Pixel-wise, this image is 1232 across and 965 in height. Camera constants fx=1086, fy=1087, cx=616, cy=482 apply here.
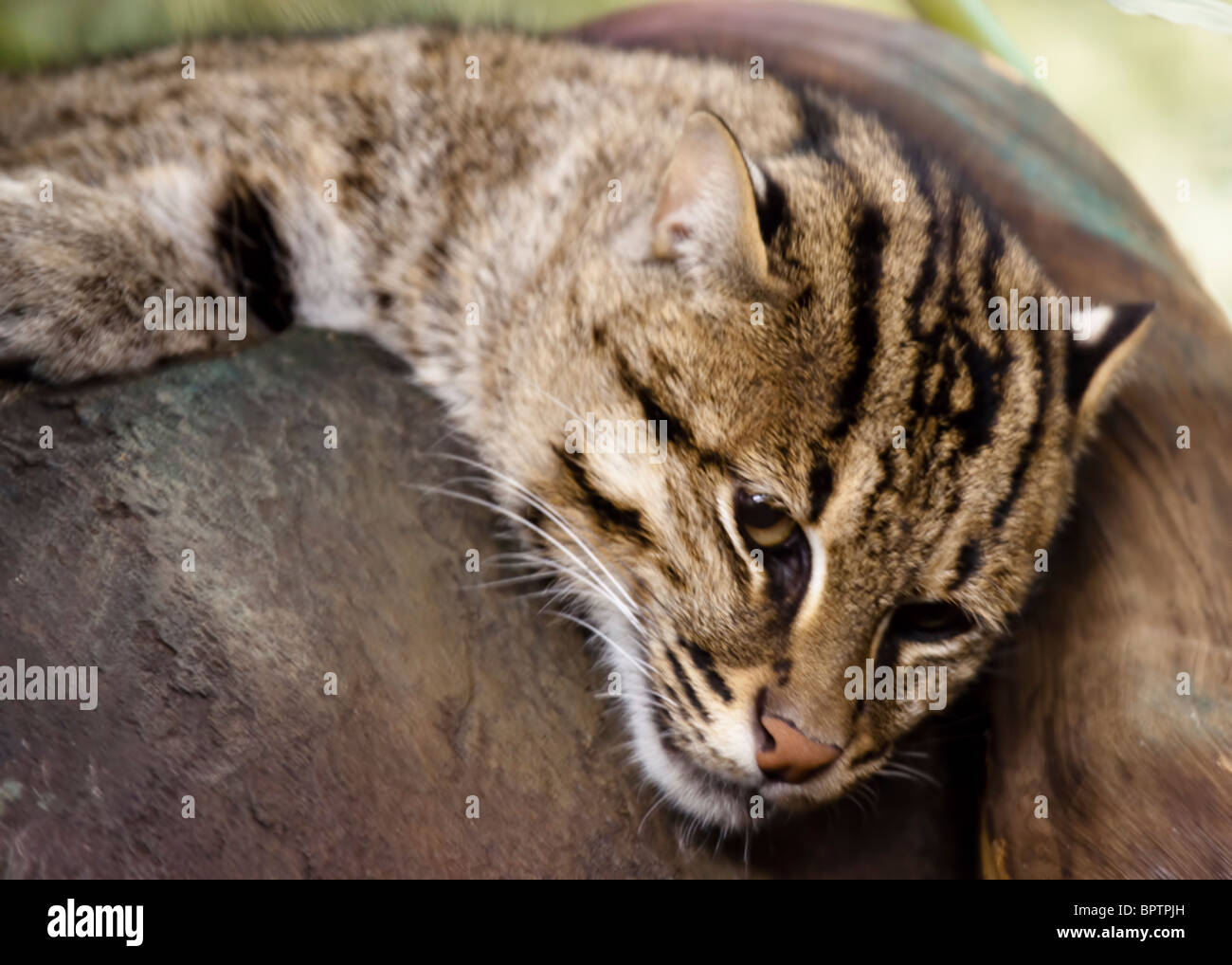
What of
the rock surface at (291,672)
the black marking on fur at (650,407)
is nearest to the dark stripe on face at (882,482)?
the black marking on fur at (650,407)

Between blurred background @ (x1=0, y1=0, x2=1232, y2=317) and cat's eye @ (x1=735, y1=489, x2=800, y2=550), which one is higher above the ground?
blurred background @ (x1=0, y1=0, x2=1232, y2=317)

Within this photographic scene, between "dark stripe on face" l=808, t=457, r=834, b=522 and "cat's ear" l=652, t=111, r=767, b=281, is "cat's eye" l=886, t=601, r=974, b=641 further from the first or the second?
"cat's ear" l=652, t=111, r=767, b=281

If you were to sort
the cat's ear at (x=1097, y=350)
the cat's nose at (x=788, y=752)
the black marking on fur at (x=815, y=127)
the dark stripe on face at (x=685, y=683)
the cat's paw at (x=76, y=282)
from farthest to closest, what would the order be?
1. the black marking on fur at (x=815, y=127)
2. the cat's ear at (x=1097, y=350)
3. the cat's paw at (x=76, y=282)
4. the dark stripe on face at (x=685, y=683)
5. the cat's nose at (x=788, y=752)

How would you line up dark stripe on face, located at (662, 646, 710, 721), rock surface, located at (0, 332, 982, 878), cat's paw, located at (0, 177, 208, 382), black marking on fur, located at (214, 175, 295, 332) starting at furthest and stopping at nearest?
black marking on fur, located at (214, 175, 295, 332) → cat's paw, located at (0, 177, 208, 382) → dark stripe on face, located at (662, 646, 710, 721) → rock surface, located at (0, 332, 982, 878)

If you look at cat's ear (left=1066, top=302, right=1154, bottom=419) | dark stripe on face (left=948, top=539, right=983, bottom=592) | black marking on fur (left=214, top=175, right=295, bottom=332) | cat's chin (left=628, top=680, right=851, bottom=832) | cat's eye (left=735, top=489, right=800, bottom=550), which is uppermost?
black marking on fur (left=214, top=175, right=295, bottom=332)

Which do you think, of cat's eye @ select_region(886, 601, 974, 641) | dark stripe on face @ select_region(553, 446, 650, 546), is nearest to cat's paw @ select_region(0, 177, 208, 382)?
dark stripe on face @ select_region(553, 446, 650, 546)

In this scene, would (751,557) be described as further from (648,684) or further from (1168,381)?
(1168,381)

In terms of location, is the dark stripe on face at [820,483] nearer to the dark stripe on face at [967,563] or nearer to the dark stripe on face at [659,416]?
the dark stripe on face at [659,416]

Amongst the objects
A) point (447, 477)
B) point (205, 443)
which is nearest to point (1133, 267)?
point (447, 477)

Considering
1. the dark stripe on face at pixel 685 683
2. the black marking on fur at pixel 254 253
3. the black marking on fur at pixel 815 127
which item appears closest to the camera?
the dark stripe on face at pixel 685 683
